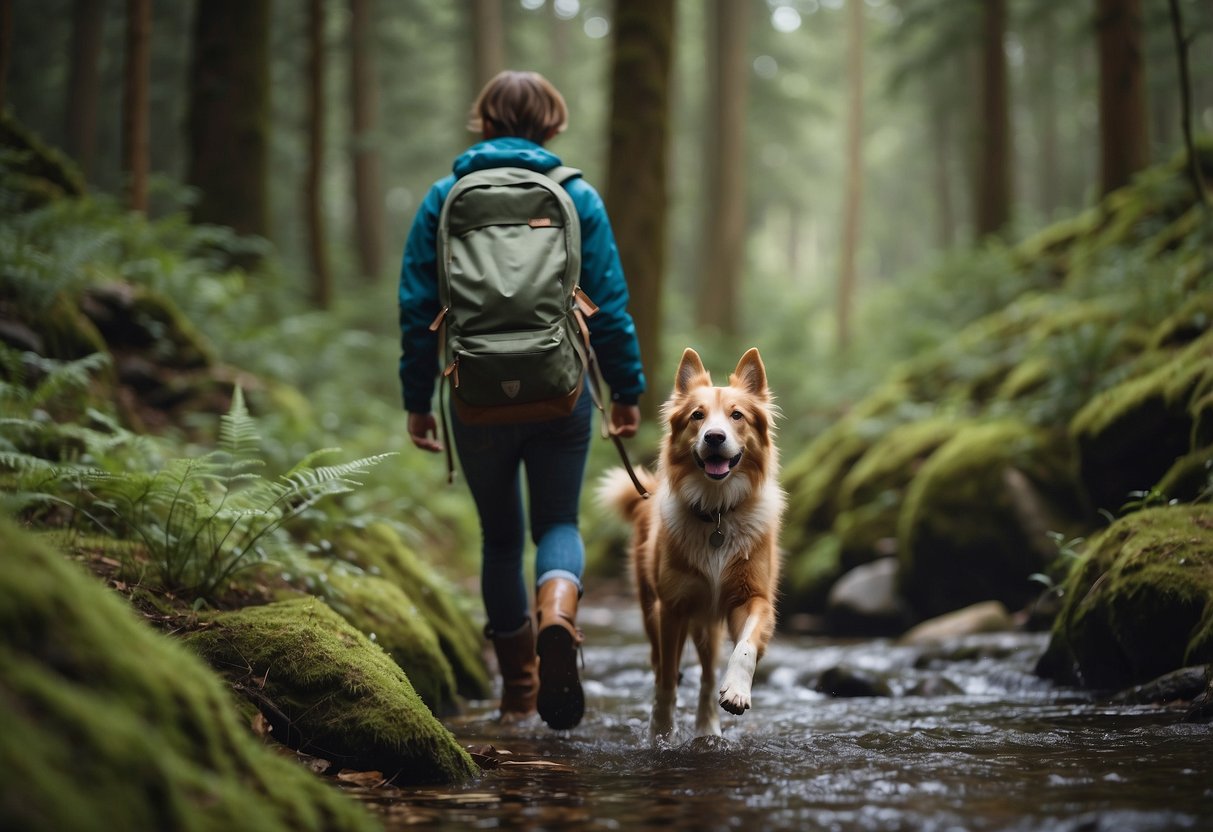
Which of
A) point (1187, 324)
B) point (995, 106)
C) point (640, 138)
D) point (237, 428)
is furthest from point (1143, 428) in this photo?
point (995, 106)

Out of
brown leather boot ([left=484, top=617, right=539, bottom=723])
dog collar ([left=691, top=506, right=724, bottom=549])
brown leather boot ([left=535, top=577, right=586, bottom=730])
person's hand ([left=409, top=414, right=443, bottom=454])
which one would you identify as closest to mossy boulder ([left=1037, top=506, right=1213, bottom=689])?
dog collar ([left=691, top=506, right=724, bottom=549])

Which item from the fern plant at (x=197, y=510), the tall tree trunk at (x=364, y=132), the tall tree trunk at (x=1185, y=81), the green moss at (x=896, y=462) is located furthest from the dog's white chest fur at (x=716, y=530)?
the tall tree trunk at (x=364, y=132)

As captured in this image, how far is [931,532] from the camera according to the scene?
7605 mm

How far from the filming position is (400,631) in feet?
15.8

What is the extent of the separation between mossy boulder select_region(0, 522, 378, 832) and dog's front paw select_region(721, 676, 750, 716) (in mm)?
1696

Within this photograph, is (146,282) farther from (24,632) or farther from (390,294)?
(390,294)

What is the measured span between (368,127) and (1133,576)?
2035cm

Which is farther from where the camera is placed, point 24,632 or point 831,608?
point 831,608

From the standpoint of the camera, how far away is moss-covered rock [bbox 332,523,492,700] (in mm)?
5594

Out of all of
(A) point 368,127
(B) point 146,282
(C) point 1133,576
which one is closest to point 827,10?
(A) point 368,127

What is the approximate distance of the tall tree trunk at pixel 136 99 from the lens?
1088cm

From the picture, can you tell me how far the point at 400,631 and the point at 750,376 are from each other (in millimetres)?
2130

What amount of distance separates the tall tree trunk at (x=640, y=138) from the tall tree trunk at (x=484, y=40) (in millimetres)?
11974

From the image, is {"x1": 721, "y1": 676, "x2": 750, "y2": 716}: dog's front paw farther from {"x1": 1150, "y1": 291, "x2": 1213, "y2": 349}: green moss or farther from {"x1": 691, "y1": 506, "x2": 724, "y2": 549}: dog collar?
{"x1": 1150, "y1": 291, "x2": 1213, "y2": 349}: green moss
